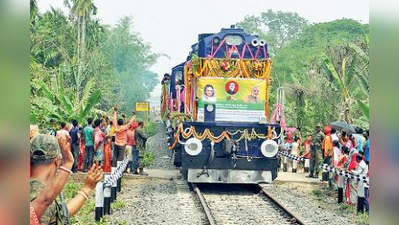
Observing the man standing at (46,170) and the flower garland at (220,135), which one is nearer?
the man standing at (46,170)

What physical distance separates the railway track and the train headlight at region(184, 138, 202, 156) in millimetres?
918

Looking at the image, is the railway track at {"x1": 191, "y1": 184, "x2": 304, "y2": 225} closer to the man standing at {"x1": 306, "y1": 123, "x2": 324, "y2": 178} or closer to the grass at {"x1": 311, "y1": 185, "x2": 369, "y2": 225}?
the grass at {"x1": 311, "y1": 185, "x2": 369, "y2": 225}

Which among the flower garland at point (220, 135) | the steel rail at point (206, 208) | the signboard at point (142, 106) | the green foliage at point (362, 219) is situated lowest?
the green foliage at point (362, 219)

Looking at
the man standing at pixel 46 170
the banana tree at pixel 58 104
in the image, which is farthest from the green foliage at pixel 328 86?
the man standing at pixel 46 170

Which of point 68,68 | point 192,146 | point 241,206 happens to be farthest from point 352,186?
point 68,68

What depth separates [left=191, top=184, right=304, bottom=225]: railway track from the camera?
33.0ft

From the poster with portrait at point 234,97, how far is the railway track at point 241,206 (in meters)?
1.78

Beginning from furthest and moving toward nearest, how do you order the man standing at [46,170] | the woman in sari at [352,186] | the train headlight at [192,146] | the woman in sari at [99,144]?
the woman in sari at [99,144] < the train headlight at [192,146] < the woman in sari at [352,186] < the man standing at [46,170]

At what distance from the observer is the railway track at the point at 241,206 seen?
10.1 meters

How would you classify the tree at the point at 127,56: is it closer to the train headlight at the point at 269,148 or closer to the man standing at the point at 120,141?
the man standing at the point at 120,141

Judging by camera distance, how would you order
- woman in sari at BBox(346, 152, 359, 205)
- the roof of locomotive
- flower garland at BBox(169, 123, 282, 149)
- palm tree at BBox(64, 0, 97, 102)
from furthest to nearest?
1. palm tree at BBox(64, 0, 97, 102)
2. the roof of locomotive
3. flower garland at BBox(169, 123, 282, 149)
4. woman in sari at BBox(346, 152, 359, 205)

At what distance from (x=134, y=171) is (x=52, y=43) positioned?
14.6 m

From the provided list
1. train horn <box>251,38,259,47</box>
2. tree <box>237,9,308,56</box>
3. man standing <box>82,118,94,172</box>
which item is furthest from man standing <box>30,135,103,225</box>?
tree <box>237,9,308,56</box>
